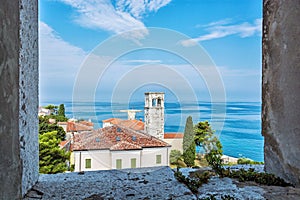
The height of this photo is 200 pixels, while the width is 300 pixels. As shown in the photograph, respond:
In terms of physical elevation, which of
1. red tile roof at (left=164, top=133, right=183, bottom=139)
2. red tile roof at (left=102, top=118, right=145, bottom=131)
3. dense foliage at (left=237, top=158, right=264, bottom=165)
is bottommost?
dense foliage at (left=237, top=158, right=264, bottom=165)

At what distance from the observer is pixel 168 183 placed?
4.01 ft

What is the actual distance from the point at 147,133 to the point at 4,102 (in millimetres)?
2340

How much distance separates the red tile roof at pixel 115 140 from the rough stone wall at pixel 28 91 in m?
1.23

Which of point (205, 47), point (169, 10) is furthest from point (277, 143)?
point (169, 10)

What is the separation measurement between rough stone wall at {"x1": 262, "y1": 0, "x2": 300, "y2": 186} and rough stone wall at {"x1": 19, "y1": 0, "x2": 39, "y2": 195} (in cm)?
126

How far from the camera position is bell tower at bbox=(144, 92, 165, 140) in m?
2.39

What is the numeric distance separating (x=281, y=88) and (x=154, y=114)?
58.0 inches

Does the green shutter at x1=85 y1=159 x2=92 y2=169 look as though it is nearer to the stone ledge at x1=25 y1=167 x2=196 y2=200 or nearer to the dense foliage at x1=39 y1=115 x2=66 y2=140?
the stone ledge at x1=25 y1=167 x2=196 y2=200

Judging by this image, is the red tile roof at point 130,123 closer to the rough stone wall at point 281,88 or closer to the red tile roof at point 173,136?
the red tile roof at point 173,136

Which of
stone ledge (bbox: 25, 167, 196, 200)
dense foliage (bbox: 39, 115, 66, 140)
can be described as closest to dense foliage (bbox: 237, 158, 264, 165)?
stone ledge (bbox: 25, 167, 196, 200)

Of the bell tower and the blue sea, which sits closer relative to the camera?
the blue sea

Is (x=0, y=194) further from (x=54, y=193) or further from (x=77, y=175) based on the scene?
(x=77, y=175)

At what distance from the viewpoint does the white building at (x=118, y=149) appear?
7.25ft

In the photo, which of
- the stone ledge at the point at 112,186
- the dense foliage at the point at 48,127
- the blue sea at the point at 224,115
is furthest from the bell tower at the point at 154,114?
the dense foliage at the point at 48,127
